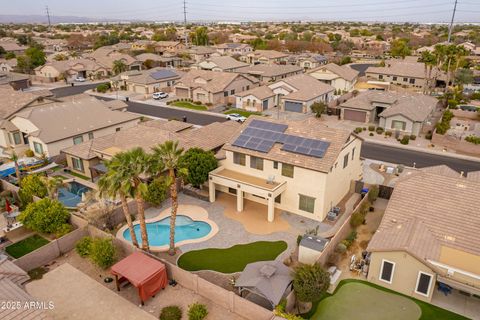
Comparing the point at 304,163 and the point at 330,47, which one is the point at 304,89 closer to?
the point at 304,163

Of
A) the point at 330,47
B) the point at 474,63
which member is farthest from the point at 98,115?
A: the point at 330,47

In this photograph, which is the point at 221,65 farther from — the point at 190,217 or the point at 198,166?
the point at 190,217

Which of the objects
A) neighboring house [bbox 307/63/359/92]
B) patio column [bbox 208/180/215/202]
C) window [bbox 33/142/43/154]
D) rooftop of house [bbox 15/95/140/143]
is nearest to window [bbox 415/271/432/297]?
patio column [bbox 208/180/215/202]

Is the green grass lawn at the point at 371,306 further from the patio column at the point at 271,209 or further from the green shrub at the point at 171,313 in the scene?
the patio column at the point at 271,209

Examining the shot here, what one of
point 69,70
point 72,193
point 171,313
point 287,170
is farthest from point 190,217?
point 69,70

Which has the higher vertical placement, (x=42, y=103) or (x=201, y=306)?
(x=42, y=103)

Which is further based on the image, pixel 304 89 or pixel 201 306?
pixel 304 89
